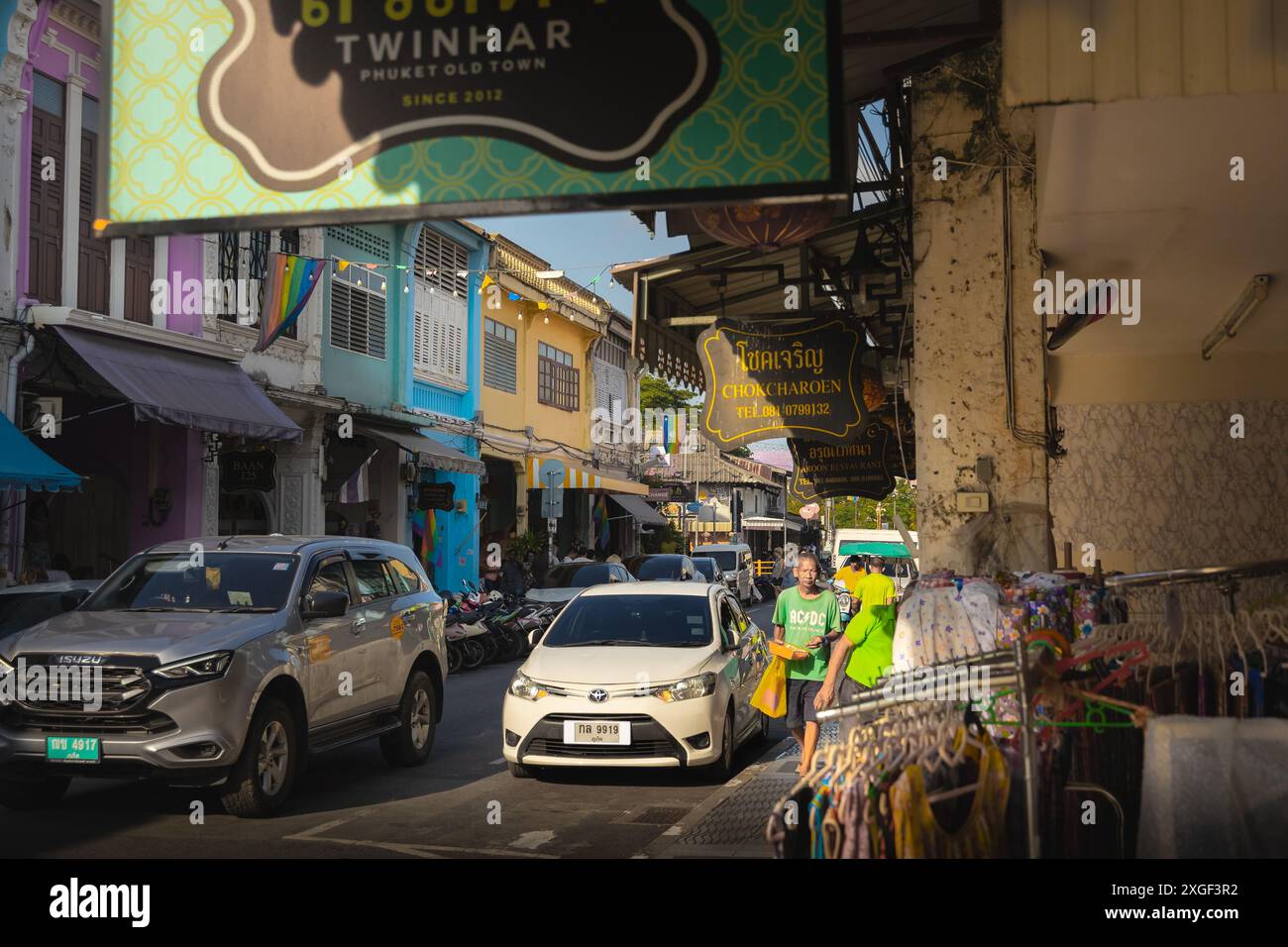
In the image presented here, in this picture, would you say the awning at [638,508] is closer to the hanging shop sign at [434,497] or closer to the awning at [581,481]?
the awning at [581,481]

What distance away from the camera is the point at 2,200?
15164 mm

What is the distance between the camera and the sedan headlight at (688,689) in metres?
9.63

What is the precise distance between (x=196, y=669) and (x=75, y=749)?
34.8 inches

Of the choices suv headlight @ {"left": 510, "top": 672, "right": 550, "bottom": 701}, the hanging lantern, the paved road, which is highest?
the hanging lantern

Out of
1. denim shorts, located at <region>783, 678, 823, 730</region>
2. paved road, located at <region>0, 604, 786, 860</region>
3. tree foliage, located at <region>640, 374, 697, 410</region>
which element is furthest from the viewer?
tree foliage, located at <region>640, 374, 697, 410</region>

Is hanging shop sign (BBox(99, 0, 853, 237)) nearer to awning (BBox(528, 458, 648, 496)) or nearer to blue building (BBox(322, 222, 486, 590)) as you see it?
blue building (BBox(322, 222, 486, 590))

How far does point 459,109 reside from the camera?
204 inches

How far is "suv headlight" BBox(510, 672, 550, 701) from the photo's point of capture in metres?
9.75

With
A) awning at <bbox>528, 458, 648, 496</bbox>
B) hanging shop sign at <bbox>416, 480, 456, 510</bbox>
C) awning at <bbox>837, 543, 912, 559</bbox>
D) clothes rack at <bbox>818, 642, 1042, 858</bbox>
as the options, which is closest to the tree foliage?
awning at <bbox>528, 458, 648, 496</bbox>

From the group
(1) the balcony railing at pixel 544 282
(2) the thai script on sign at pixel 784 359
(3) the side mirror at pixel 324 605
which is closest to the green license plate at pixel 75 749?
(3) the side mirror at pixel 324 605

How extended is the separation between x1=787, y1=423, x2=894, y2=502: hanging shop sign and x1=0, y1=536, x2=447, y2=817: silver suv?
7373 mm

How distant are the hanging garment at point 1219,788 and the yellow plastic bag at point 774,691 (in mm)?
5528

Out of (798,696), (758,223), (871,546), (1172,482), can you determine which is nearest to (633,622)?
(798,696)

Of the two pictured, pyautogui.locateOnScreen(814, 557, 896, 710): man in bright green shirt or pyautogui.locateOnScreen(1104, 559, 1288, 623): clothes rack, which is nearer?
pyautogui.locateOnScreen(1104, 559, 1288, 623): clothes rack
